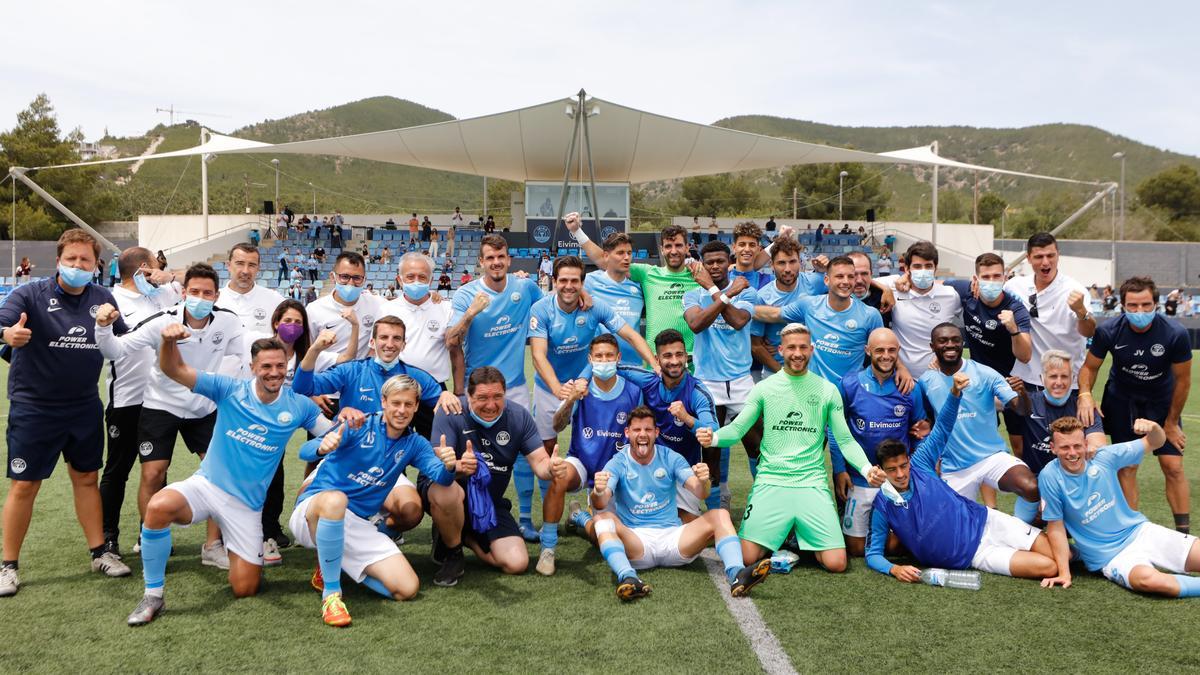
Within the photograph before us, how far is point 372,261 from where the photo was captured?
36156 mm

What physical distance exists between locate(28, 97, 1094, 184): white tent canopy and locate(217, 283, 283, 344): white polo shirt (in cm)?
2381

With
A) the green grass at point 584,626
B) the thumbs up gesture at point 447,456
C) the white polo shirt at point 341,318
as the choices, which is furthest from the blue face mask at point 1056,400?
the white polo shirt at point 341,318

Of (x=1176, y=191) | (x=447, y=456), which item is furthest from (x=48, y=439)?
(x=1176, y=191)

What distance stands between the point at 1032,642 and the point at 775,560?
57.6 inches

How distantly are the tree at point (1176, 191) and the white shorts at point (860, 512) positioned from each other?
7072 centimetres

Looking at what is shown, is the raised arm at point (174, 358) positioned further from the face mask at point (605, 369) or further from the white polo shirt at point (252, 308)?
the face mask at point (605, 369)

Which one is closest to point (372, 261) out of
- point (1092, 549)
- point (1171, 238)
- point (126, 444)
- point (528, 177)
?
point (528, 177)

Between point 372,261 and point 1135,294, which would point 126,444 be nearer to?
point 1135,294

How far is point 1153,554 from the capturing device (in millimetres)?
4555

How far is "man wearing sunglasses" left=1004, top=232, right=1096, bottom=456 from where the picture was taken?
Answer: 6008mm

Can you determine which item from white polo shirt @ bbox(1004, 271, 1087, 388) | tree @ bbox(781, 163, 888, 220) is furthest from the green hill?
white polo shirt @ bbox(1004, 271, 1087, 388)

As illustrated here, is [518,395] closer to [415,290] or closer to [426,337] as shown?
[426,337]

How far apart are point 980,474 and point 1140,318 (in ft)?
5.13

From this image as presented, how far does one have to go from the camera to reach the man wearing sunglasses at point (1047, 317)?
237 inches
